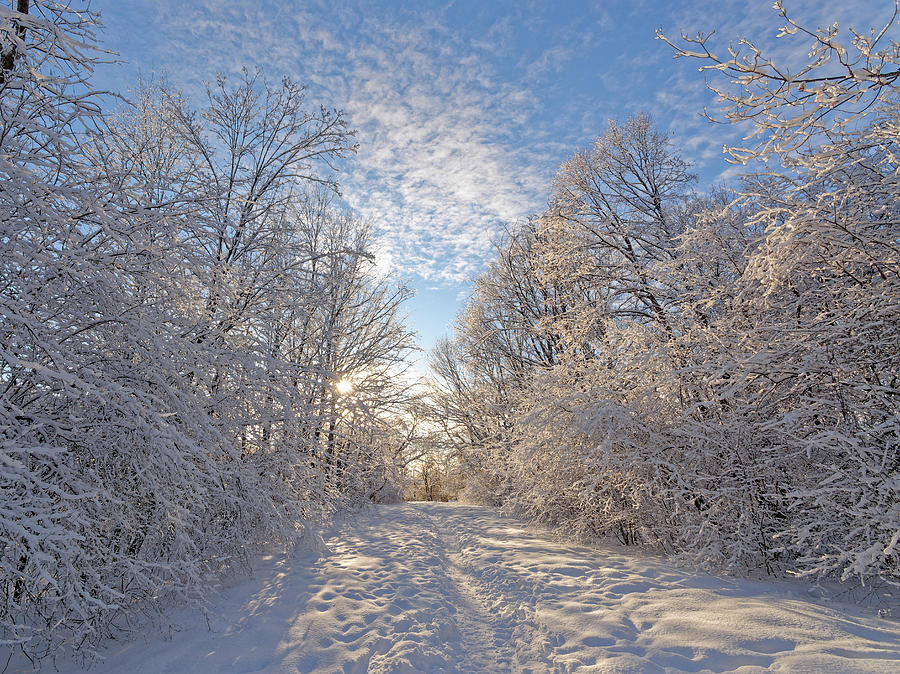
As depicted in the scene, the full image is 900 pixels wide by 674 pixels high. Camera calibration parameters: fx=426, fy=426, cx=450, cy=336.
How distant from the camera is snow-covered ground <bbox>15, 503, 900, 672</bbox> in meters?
3.12

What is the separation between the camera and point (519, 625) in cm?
428

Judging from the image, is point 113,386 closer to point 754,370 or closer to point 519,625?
point 519,625

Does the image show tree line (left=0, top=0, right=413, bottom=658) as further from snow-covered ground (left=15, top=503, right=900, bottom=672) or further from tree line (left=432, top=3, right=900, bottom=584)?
tree line (left=432, top=3, right=900, bottom=584)

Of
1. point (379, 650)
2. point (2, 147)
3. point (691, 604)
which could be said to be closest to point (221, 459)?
point (379, 650)

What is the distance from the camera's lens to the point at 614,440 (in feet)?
20.6

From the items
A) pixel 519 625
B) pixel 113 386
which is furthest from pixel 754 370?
pixel 113 386

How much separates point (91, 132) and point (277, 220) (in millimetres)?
3696

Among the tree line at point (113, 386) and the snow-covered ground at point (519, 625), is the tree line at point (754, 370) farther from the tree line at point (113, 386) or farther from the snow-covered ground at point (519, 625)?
the tree line at point (113, 386)

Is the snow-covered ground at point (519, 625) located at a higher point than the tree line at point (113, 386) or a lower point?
Answer: lower

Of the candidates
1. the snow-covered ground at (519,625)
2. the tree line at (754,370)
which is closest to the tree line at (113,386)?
the snow-covered ground at (519,625)

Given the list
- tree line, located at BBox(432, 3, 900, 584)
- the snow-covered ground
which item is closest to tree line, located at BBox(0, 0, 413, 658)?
the snow-covered ground

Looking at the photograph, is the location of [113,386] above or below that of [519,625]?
above

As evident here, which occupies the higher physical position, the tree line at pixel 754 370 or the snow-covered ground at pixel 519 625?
the tree line at pixel 754 370

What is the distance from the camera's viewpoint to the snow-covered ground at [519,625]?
10.2 ft
